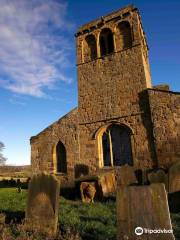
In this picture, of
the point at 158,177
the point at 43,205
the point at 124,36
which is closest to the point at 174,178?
the point at 158,177

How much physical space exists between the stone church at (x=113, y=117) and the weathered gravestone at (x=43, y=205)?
295 inches

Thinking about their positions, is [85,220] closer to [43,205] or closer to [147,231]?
[43,205]

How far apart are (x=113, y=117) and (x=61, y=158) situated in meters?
4.13

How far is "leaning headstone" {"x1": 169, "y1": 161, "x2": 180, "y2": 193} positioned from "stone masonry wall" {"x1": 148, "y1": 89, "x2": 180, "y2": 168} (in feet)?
11.5

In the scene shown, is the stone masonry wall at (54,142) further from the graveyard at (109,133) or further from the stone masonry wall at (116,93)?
the stone masonry wall at (116,93)

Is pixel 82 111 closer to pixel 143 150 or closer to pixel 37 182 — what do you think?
pixel 143 150

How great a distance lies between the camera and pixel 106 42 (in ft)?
51.9

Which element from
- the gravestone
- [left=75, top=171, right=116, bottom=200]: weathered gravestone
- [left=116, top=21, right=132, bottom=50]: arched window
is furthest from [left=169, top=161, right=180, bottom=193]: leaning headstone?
[left=116, top=21, right=132, bottom=50]: arched window

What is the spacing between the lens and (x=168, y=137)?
12.0 m

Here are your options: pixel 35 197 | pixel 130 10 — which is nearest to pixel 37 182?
pixel 35 197

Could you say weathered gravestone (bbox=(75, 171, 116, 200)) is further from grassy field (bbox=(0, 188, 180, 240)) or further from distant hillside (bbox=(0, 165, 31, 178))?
distant hillside (bbox=(0, 165, 31, 178))

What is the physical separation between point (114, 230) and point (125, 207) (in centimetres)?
113

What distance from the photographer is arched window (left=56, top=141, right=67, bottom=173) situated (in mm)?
14545

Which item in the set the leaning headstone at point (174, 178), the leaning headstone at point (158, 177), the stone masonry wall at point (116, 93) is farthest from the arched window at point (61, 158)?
the leaning headstone at point (174, 178)
